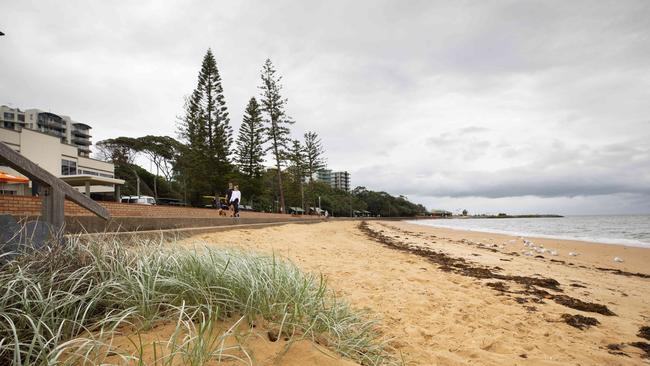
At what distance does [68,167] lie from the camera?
31484mm

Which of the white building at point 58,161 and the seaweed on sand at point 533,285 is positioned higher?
the white building at point 58,161

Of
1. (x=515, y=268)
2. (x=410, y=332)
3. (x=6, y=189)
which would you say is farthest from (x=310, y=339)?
(x=6, y=189)

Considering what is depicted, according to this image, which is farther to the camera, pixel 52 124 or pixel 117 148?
pixel 52 124

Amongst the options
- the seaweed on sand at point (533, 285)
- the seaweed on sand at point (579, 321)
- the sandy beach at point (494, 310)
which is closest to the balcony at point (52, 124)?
the sandy beach at point (494, 310)

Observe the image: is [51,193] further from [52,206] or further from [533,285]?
[533,285]

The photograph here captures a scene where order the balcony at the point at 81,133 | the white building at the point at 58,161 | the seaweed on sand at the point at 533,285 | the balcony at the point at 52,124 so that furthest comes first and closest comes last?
the balcony at the point at 81,133 → the balcony at the point at 52,124 → the white building at the point at 58,161 → the seaweed on sand at the point at 533,285

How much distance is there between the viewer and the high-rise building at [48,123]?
74750 millimetres

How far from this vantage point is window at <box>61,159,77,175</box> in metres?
30.8

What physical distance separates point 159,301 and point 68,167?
122ft

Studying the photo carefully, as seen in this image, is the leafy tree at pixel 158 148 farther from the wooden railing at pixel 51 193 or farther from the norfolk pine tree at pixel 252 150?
the wooden railing at pixel 51 193

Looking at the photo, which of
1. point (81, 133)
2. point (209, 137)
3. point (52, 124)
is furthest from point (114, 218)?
point (81, 133)

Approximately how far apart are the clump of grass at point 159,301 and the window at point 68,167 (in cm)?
3558

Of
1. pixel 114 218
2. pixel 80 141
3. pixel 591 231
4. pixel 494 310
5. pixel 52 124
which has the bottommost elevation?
pixel 591 231

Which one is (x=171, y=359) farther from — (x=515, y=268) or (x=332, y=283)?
(x=515, y=268)
